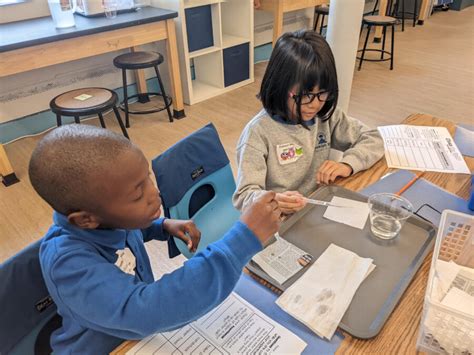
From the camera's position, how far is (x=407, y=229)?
33.6 inches

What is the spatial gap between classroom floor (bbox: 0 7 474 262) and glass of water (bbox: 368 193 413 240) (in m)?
1.62

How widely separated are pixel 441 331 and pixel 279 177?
0.65m

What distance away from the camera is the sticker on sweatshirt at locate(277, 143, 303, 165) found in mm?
1144

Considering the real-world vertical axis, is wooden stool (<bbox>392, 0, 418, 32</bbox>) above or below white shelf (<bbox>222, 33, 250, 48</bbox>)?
below

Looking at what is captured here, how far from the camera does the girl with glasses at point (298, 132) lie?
1027mm

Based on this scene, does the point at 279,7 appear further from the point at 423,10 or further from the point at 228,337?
the point at 228,337

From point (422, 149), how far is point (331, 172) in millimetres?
359

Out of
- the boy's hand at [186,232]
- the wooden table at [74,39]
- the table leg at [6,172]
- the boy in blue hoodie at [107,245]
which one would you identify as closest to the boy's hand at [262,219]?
the boy in blue hoodie at [107,245]

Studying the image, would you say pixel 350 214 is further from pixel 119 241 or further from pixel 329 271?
pixel 119 241

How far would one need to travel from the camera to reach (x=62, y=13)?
2.36 metres

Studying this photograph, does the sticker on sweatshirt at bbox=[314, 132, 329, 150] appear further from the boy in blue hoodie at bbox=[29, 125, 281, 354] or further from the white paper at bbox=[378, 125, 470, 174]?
the boy in blue hoodie at bbox=[29, 125, 281, 354]

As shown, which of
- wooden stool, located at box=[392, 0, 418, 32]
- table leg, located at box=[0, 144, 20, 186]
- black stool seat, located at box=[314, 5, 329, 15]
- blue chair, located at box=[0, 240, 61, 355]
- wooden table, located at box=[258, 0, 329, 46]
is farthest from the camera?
wooden stool, located at box=[392, 0, 418, 32]

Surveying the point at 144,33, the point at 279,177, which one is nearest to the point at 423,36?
the point at 144,33

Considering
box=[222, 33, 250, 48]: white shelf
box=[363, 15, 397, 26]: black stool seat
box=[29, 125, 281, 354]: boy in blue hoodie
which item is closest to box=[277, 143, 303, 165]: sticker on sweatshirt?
box=[29, 125, 281, 354]: boy in blue hoodie
